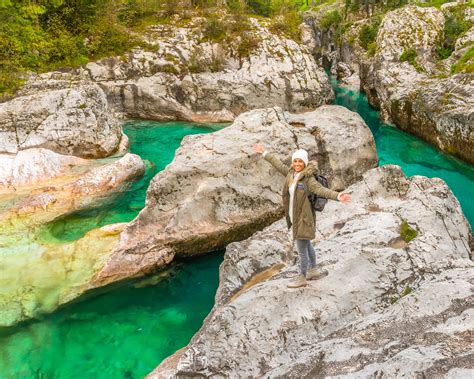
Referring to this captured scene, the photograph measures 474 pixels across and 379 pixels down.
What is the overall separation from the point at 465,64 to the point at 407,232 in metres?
23.2

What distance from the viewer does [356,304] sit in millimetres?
7910

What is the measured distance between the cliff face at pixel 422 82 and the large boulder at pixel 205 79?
5693 millimetres

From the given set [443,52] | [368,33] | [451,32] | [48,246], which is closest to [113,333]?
[48,246]

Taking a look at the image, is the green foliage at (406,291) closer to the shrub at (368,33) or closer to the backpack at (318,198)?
the backpack at (318,198)

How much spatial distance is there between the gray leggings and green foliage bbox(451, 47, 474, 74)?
24.0 meters

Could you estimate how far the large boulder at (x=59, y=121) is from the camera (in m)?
18.8

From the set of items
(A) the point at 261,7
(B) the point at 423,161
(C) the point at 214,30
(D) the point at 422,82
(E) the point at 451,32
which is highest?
(A) the point at 261,7

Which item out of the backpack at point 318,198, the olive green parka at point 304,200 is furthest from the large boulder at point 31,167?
the backpack at point 318,198

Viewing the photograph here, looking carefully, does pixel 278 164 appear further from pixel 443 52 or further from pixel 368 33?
pixel 368 33

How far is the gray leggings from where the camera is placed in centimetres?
770

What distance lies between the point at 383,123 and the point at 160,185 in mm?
23824

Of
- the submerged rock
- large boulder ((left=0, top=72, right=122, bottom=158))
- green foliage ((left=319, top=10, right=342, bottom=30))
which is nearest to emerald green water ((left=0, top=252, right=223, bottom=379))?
the submerged rock

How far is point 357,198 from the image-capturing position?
511 inches

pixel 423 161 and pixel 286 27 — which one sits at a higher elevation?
pixel 286 27
